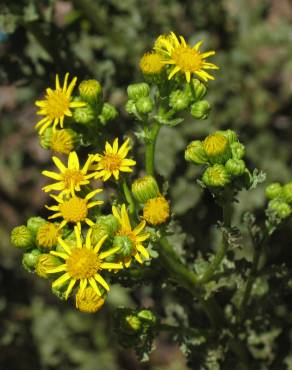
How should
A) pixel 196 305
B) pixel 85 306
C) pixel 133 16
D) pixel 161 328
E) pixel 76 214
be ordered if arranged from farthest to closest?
pixel 133 16 → pixel 196 305 → pixel 161 328 → pixel 76 214 → pixel 85 306

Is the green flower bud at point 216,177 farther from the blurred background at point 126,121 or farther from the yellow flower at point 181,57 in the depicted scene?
the blurred background at point 126,121

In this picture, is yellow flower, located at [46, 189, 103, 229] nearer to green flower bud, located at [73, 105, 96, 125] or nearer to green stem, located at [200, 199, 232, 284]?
green flower bud, located at [73, 105, 96, 125]

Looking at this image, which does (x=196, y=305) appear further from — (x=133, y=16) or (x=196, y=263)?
(x=133, y=16)

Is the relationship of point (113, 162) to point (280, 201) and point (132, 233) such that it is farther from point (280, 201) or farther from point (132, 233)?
point (280, 201)

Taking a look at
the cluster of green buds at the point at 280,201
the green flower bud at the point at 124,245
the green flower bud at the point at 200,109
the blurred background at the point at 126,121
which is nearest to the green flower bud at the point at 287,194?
the cluster of green buds at the point at 280,201

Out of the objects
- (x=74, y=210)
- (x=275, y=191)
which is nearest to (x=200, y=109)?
(x=275, y=191)

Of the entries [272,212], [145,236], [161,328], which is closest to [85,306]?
[145,236]
